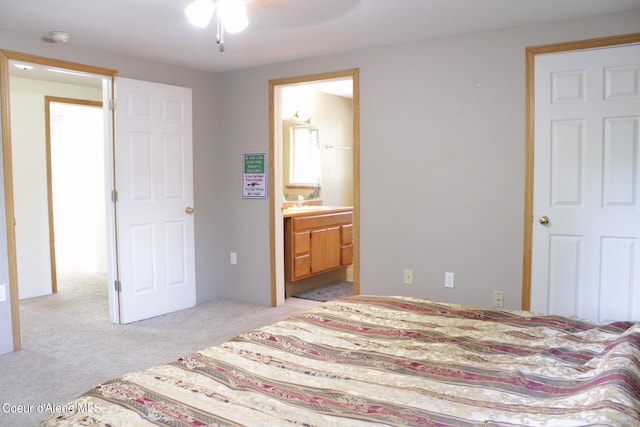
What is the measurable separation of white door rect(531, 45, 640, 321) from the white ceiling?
392mm

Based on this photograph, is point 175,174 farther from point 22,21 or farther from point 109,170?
point 22,21

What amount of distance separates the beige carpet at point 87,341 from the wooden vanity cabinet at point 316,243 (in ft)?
1.32

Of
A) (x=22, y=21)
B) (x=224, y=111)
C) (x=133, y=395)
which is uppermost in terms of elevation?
(x=22, y=21)

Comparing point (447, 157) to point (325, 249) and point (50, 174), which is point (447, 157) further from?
point (50, 174)

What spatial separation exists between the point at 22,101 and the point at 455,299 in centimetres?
477

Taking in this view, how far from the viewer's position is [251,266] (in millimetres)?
4711

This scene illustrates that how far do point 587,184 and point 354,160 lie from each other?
1.76 metres

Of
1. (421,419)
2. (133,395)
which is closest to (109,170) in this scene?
(133,395)

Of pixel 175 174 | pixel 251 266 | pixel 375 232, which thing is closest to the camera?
pixel 375 232

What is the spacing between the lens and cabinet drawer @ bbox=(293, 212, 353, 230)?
4.89m

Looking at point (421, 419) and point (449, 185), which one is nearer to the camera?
point (421, 419)

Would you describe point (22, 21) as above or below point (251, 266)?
above

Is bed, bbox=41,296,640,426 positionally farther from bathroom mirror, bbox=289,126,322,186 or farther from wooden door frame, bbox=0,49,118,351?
bathroom mirror, bbox=289,126,322,186

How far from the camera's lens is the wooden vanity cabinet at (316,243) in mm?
4809
